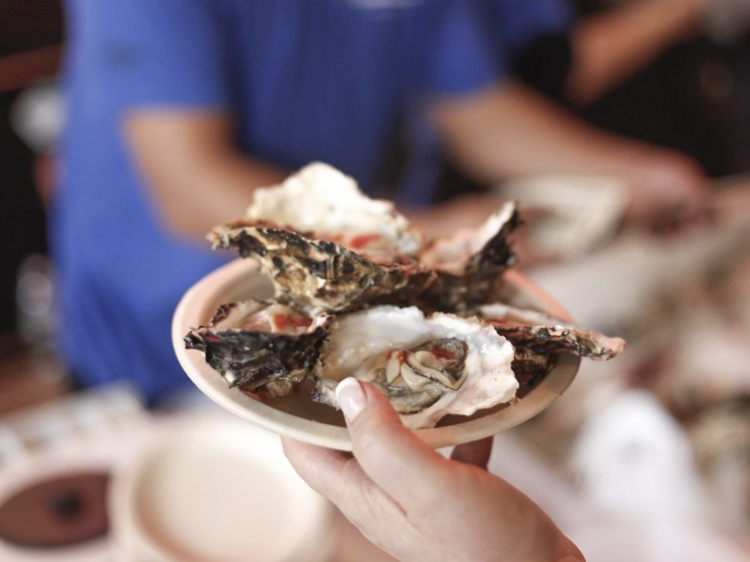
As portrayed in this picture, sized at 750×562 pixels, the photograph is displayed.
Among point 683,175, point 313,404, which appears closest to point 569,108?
point 683,175

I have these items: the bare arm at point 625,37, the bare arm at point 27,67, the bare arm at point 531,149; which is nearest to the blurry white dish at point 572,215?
the bare arm at point 531,149

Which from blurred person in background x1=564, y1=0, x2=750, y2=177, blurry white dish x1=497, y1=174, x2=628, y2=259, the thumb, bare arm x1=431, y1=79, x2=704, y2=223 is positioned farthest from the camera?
blurred person in background x1=564, y1=0, x2=750, y2=177

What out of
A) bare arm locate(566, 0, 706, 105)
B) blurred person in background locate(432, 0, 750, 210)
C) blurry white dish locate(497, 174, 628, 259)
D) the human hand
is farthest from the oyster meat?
bare arm locate(566, 0, 706, 105)

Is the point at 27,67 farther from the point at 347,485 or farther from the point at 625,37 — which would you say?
the point at 347,485

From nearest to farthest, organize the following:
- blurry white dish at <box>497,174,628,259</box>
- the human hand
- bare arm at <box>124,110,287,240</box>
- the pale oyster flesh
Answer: the pale oyster flesh < bare arm at <box>124,110,287,240</box> < blurry white dish at <box>497,174,628,259</box> < the human hand

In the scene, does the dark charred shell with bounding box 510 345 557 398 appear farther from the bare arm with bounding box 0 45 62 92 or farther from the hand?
the bare arm with bounding box 0 45 62 92

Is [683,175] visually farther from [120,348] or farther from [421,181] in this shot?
[120,348]
